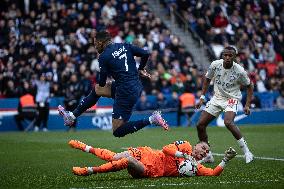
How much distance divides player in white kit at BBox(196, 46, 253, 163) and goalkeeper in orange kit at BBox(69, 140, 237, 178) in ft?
10.7

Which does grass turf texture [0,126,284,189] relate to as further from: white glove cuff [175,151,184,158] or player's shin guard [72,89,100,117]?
player's shin guard [72,89,100,117]

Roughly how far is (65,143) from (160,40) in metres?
13.4

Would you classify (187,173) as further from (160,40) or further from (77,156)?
(160,40)

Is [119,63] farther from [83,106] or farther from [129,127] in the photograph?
[83,106]

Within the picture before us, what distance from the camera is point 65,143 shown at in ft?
72.9

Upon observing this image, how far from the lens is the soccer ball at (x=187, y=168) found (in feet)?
40.5

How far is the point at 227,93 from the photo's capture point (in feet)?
52.5

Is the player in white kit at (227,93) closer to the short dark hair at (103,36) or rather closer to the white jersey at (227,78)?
the white jersey at (227,78)

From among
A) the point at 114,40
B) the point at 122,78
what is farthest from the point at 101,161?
the point at 114,40

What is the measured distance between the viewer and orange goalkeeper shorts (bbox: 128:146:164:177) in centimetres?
1221

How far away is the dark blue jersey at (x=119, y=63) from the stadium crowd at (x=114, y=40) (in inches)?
657

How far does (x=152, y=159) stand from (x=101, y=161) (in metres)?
4.33

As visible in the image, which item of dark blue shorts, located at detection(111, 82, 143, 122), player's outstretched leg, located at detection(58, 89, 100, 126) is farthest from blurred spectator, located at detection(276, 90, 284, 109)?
dark blue shorts, located at detection(111, 82, 143, 122)

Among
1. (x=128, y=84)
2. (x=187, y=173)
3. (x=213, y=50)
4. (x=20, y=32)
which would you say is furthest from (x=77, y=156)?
(x=213, y=50)
